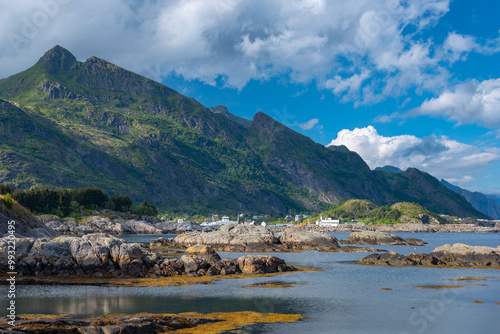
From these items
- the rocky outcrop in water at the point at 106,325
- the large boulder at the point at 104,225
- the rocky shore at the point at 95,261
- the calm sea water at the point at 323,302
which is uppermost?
the large boulder at the point at 104,225

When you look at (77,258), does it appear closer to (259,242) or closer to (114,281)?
(114,281)

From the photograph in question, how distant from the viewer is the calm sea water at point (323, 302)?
1554 inches

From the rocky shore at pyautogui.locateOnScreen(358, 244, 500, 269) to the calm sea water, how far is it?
1935 cm

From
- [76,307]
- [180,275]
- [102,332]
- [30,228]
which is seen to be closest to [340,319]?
[102,332]

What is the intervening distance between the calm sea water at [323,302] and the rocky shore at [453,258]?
19.4 m

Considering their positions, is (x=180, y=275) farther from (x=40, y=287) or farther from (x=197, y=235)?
(x=197, y=235)

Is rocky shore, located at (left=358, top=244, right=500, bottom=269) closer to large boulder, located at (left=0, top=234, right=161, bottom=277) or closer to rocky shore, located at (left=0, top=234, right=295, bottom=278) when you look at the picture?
rocky shore, located at (left=0, top=234, right=295, bottom=278)

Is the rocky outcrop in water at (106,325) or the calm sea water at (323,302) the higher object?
the rocky outcrop in water at (106,325)

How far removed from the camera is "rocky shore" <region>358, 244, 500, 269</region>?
8475 cm

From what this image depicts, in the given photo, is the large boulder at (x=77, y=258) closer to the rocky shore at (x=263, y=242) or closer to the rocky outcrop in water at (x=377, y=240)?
the rocky shore at (x=263, y=242)

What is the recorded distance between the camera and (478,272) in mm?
76062

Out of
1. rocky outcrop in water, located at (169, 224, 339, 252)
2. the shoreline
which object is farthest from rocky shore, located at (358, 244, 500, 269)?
the shoreline

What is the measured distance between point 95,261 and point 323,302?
111 ft

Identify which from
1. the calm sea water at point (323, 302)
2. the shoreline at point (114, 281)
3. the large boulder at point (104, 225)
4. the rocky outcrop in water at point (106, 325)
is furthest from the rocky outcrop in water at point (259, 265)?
the large boulder at point (104, 225)
